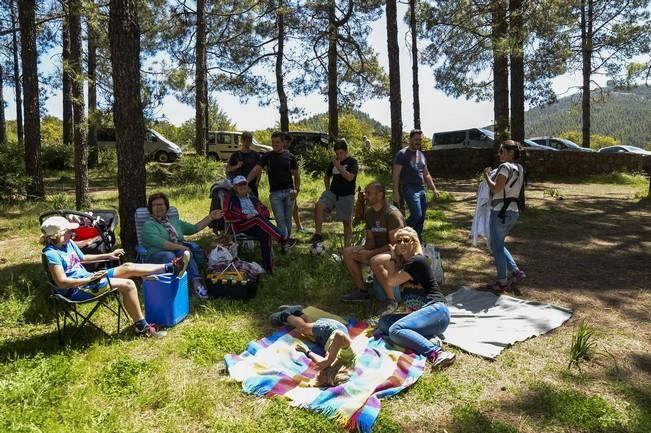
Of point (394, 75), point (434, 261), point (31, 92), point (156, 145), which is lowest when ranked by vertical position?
point (434, 261)

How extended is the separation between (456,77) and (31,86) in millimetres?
14938

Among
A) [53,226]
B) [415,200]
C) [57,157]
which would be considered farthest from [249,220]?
[57,157]

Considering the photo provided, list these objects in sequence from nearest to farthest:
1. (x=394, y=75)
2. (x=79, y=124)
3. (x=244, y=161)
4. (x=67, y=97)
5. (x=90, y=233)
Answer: (x=90, y=233), (x=244, y=161), (x=79, y=124), (x=394, y=75), (x=67, y=97)

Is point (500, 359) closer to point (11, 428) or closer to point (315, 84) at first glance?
point (11, 428)

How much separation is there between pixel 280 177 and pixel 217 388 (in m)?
3.50

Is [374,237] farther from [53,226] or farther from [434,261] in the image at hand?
[53,226]

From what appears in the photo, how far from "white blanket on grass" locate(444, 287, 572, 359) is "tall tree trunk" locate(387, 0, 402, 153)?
402 cm

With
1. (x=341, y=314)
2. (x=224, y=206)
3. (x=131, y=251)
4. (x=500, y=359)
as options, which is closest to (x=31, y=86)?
(x=131, y=251)

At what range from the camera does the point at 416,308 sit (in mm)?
3703

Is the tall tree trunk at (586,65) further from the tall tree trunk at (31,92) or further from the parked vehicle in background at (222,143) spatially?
the tall tree trunk at (31,92)

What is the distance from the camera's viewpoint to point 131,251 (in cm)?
576

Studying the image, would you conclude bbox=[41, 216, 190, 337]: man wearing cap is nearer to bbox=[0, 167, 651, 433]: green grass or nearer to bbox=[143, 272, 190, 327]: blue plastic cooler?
bbox=[143, 272, 190, 327]: blue plastic cooler

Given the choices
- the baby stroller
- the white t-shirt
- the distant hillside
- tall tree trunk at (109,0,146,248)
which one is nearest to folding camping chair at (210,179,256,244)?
tall tree trunk at (109,0,146,248)

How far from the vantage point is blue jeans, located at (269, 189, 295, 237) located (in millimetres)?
6262
